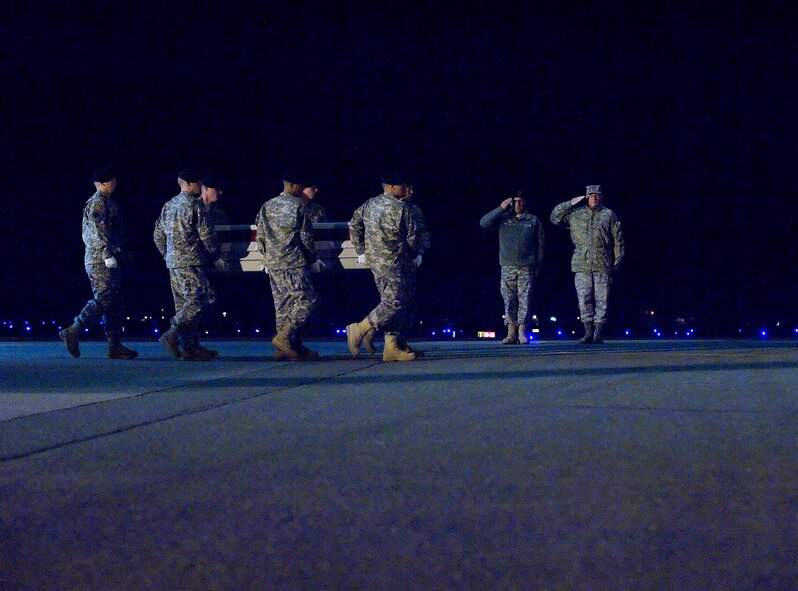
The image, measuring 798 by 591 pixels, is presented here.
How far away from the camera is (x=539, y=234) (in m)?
13.6

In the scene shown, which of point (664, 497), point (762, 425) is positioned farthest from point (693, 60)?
point (664, 497)

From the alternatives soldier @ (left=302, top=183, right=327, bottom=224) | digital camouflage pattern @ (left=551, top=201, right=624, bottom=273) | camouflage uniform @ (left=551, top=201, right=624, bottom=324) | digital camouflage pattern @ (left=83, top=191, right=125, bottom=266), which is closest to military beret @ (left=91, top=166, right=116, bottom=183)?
digital camouflage pattern @ (left=83, top=191, right=125, bottom=266)

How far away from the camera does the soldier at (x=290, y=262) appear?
9.87m

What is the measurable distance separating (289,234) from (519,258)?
4.49 m

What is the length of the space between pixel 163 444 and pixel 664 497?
2224mm

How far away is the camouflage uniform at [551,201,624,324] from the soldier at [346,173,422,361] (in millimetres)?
3768

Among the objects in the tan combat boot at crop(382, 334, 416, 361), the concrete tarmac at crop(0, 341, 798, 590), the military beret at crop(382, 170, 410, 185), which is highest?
the military beret at crop(382, 170, 410, 185)

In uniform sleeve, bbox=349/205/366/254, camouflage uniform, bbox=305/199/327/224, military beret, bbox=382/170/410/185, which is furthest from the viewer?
camouflage uniform, bbox=305/199/327/224

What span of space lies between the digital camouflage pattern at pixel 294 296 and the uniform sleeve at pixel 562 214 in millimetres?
4643

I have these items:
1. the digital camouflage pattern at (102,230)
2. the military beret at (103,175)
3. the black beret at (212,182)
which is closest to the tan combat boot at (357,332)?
the black beret at (212,182)

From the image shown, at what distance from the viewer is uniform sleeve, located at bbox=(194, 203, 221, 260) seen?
391 inches

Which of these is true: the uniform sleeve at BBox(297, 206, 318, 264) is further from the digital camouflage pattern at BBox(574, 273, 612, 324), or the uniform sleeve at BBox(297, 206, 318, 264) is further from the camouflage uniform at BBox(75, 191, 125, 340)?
the digital camouflage pattern at BBox(574, 273, 612, 324)

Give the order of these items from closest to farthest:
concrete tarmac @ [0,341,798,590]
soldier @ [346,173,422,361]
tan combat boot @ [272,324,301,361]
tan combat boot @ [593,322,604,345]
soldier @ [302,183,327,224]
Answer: concrete tarmac @ [0,341,798,590] < tan combat boot @ [272,324,301,361] < soldier @ [346,173,422,361] < soldier @ [302,183,327,224] < tan combat boot @ [593,322,604,345]

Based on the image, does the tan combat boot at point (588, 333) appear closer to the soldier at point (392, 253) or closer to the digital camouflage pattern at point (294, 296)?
the soldier at point (392, 253)
